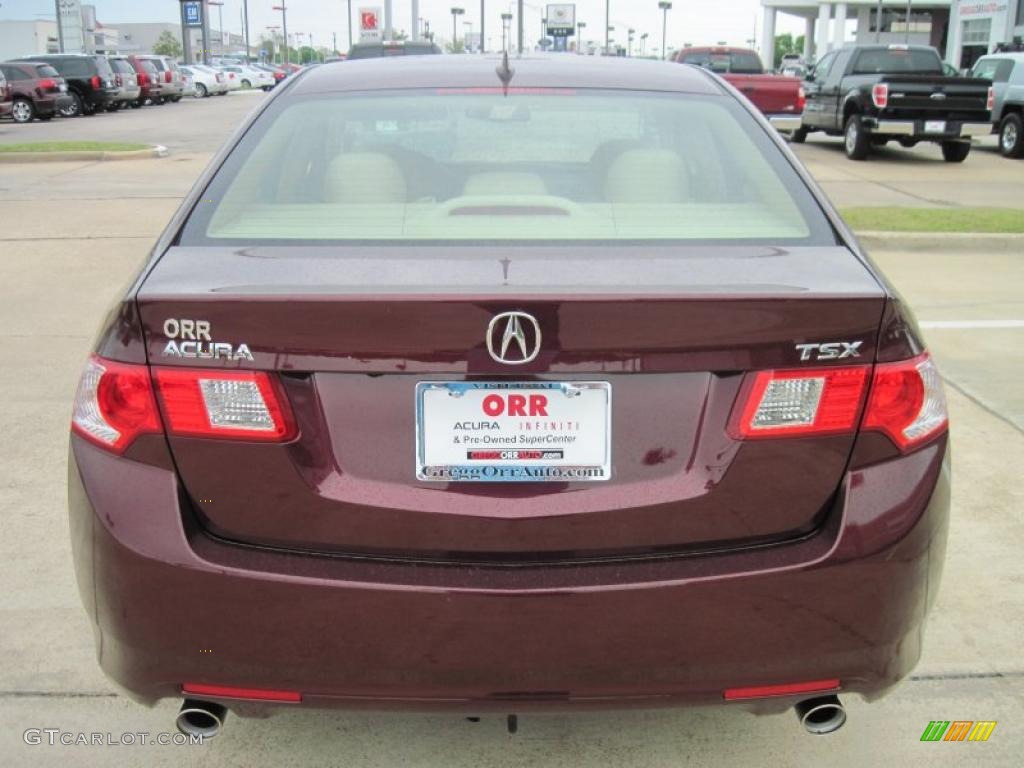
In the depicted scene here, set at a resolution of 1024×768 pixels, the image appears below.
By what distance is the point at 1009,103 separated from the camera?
20.4 metres


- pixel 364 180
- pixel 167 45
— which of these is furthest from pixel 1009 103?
pixel 167 45

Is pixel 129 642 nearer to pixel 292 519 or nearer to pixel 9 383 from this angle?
pixel 292 519

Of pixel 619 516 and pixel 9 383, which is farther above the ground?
pixel 619 516

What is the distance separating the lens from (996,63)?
2130 centimetres

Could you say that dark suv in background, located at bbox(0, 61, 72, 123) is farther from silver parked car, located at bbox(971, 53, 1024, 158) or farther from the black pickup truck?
silver parked car, located at bbox(971, 53, 1024, 158)

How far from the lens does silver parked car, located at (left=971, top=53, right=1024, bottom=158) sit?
19.9 meters

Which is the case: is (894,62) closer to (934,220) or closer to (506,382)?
(934,220)

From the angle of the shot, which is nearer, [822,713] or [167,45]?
[822,713]

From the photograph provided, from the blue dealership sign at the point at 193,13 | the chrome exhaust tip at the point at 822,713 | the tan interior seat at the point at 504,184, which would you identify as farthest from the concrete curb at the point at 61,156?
the blue dealership sign at the point at 193,13

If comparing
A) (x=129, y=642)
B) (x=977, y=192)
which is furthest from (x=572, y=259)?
(x=977, y=192)

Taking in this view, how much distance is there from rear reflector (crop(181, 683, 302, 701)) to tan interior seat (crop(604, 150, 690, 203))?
1.43 metres

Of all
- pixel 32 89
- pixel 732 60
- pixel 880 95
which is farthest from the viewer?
pixel 32 89

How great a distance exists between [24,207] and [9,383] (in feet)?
24.9

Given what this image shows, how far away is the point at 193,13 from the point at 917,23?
54.3 meters
